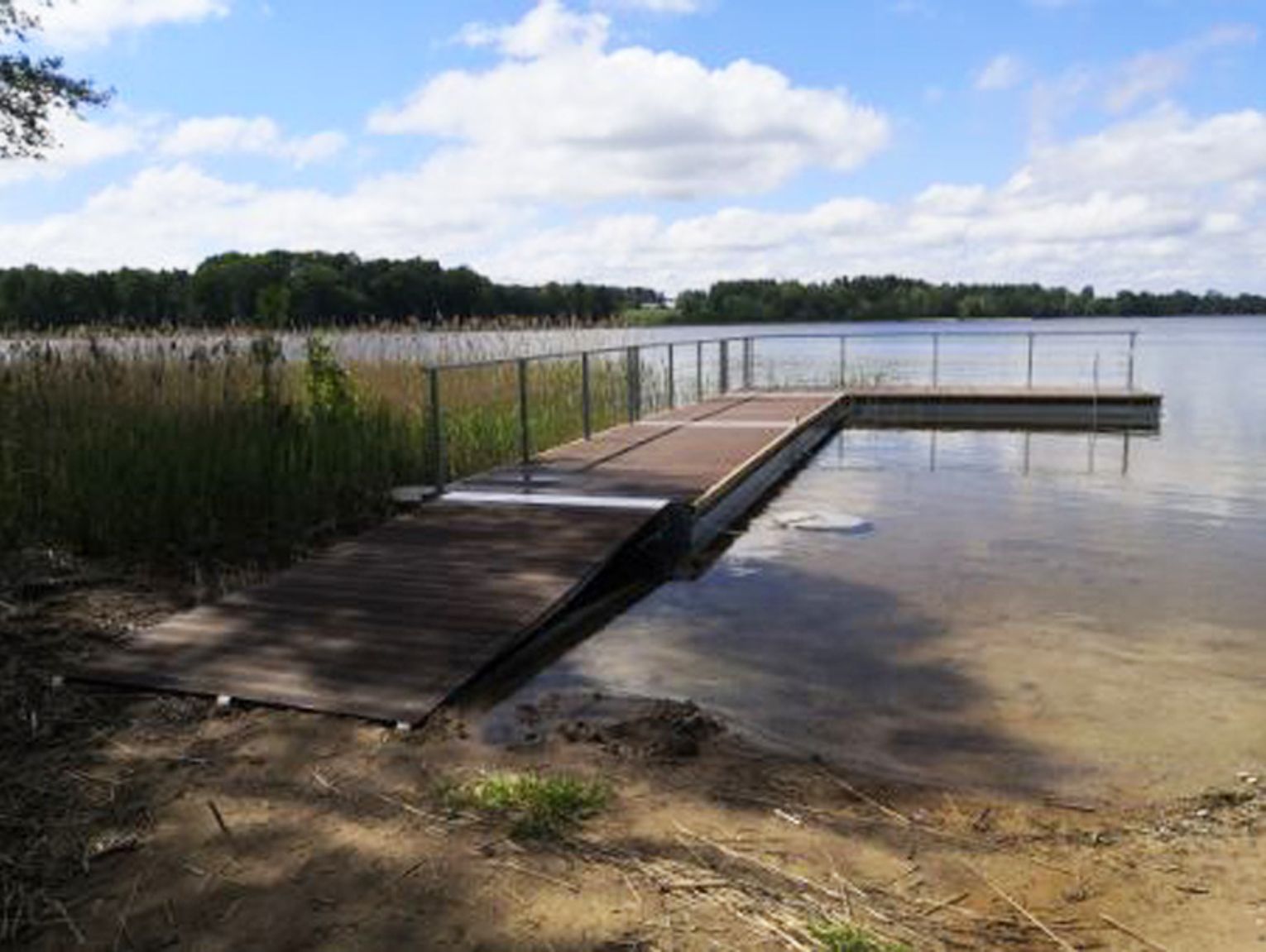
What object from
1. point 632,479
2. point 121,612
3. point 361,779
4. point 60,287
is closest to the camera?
point 361,779

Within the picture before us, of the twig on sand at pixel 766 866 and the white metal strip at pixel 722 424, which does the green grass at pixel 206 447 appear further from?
the twig on sand at pixel 766 866

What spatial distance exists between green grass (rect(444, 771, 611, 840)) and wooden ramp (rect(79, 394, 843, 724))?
0.73 metres

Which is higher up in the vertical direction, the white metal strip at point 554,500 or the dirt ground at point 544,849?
the white metal strip at point 554,500

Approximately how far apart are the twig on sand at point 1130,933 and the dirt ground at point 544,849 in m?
0.01

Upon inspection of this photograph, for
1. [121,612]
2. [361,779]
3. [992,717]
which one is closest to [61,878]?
[361,779]

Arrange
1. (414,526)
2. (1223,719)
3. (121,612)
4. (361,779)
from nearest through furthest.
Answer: (361,779) → (1223,719) → (121,612) → (414,526)

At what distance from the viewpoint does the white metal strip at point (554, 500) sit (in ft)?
24.5

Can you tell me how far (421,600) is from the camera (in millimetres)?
5391

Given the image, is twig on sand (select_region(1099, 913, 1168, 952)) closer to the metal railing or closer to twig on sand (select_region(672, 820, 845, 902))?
twig on sand (select_region(672, 820, 845, 902))

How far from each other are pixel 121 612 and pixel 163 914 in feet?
9.30

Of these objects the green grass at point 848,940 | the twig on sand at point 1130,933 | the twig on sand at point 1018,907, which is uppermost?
the green grass at point 848,940

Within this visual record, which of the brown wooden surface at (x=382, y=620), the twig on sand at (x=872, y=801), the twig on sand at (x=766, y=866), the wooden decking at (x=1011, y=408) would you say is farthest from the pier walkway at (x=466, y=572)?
the wooden decking at (x=1011, y=408)

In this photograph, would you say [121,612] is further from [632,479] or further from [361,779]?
[632,479]

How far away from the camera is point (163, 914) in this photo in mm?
2689
